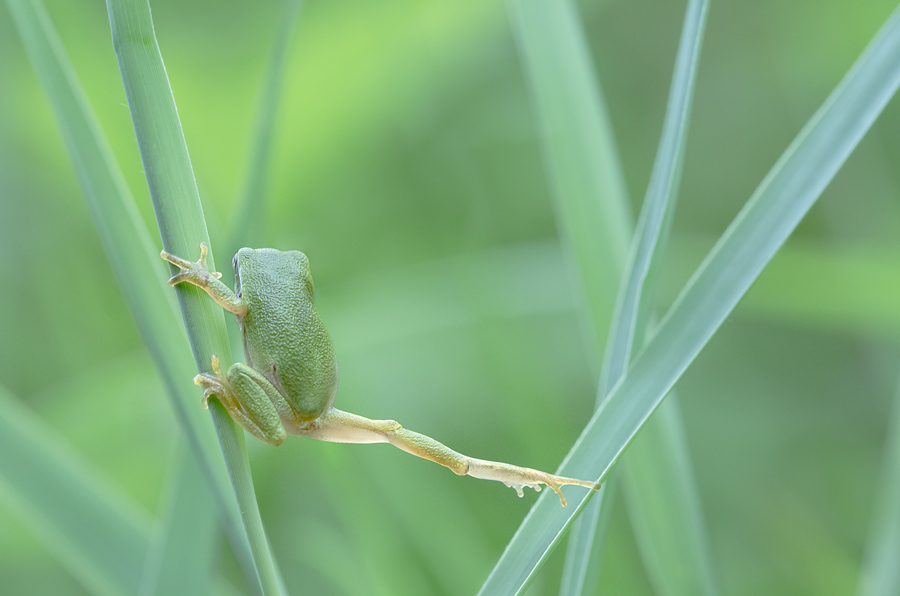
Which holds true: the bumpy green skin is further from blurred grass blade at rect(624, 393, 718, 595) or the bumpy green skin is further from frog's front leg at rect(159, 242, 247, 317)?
blurred grass blade at rect(624, 393, 718, 595)

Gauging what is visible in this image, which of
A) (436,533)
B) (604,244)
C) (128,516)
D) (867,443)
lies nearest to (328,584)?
(436,533)

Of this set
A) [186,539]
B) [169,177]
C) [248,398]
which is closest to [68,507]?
[186,539]

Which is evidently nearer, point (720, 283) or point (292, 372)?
point (720, 283)

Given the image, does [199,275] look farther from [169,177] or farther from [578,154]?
[578,154]

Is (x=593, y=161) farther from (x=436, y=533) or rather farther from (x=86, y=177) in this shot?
(x=436, y=533)

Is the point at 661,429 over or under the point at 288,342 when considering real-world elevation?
under

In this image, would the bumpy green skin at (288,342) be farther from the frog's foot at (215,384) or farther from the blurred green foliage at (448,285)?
the blurred green foliage at (448,285)

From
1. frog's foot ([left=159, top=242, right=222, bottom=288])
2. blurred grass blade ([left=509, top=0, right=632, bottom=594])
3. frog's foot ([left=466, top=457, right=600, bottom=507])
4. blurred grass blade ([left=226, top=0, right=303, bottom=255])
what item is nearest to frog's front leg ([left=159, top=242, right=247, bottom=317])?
frog's foot ([left=159, top=242, right=222, bottom=288])

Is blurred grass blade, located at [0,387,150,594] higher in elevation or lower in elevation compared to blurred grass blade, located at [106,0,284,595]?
lower
